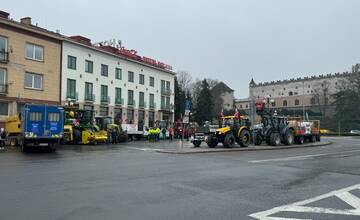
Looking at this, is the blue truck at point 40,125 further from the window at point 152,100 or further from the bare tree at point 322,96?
the bare tree at point 322,96

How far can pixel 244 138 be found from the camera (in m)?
29.0

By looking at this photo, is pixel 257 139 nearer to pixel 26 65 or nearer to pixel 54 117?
pixel 54 117

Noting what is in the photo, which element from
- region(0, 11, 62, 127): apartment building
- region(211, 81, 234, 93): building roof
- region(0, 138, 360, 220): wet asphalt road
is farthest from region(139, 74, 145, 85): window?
region(211, 81, 234, 93): building roof

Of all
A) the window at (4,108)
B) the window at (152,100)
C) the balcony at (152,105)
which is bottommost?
the window at (4,108)

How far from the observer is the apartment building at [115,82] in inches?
1895

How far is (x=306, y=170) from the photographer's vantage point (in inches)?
586

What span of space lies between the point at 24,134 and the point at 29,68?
19837 millimetres

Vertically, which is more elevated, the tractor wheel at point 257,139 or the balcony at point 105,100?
the balcony at point 105,100

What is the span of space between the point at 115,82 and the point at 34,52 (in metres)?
15.1

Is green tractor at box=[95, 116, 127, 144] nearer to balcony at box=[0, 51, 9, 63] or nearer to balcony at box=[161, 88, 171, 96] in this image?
balcony at box=[0, 51, 9, 63]

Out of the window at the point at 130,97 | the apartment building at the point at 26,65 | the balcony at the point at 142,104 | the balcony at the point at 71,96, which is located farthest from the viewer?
the balcony at the point at 142,104

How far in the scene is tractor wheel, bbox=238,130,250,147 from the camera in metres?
28.5

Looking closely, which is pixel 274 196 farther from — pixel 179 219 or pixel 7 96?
pixel 7 96

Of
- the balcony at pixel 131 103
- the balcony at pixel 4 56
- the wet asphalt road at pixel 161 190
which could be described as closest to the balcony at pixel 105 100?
the balcony at pixel 131 103
